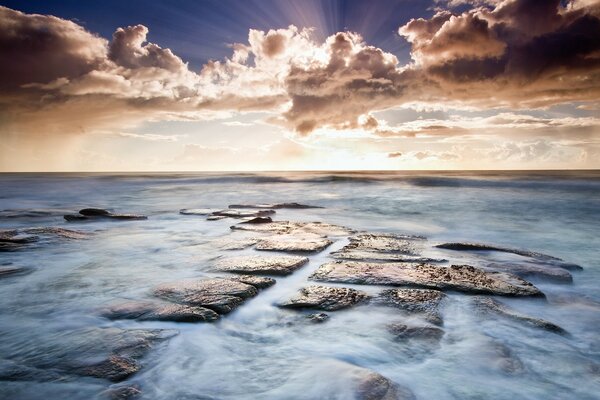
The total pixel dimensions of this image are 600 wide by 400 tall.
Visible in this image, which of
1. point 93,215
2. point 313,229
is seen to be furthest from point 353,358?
point 93,215

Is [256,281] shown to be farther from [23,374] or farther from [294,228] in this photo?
[294,228]

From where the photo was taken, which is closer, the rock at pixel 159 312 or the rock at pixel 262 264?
the rock at pixel 159 312

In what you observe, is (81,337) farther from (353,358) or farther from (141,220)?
(141,220)

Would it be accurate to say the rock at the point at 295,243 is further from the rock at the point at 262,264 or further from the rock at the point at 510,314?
the rock at the point at 510,314

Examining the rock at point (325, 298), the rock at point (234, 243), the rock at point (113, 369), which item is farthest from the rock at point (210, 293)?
the rock at point (234, 243)

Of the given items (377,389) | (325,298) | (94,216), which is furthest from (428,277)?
(94,216)
